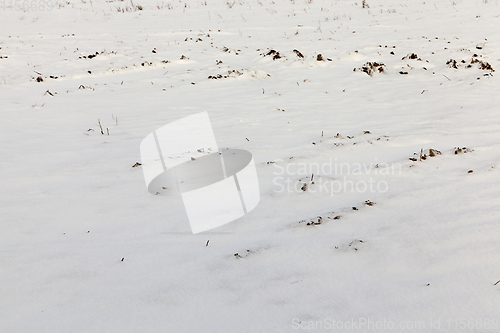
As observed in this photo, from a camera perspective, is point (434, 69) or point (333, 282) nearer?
point (333, 282)

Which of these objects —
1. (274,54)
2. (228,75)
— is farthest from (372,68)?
(228,75)

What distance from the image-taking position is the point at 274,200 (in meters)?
2.72

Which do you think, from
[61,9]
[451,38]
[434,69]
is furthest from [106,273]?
[61,9]

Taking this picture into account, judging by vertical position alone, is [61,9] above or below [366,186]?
above

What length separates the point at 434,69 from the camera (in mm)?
6316

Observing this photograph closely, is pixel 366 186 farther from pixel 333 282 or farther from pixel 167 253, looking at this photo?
pixel 167 253

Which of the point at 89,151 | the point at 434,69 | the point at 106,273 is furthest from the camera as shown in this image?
the point at 434,69

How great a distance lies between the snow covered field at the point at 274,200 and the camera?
1692 mm

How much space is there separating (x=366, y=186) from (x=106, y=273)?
1.88m
